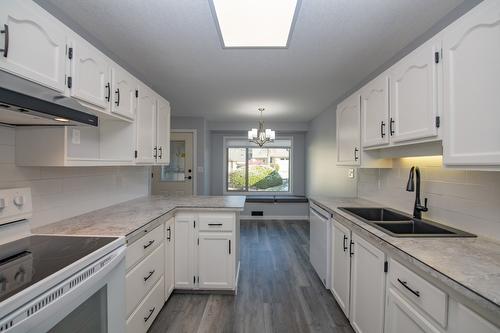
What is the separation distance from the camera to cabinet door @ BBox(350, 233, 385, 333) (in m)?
1.43

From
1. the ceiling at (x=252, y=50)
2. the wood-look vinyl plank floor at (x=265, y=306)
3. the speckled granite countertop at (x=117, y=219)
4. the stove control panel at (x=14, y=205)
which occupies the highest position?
the ceiling at (x=252, y=50)

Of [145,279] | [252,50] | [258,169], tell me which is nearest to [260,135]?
[258,169]

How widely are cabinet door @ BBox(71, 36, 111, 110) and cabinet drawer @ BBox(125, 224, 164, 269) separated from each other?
0.98 meters

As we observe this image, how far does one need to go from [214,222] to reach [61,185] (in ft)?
4.18

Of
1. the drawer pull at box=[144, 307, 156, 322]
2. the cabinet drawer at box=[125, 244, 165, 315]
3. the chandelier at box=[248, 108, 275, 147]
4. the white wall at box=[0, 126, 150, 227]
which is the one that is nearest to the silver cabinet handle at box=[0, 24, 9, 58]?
the white wall at box=[0, 126, 150, 227]

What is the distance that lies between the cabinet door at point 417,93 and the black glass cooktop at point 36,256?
194 centimetres

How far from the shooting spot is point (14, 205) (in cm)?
128

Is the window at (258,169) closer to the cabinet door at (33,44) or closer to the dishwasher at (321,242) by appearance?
the dishwasher at (321,242)

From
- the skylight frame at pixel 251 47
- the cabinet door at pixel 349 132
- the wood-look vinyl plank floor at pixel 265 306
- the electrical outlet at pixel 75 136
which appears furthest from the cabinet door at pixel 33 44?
the cabinet door at pixel 349 132

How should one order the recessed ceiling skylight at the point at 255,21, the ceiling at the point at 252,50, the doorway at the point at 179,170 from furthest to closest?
the doorway at the point at 179,170 → the ceiling at the point at 252,50 → the recessed ceiling skylight at the point at 255,21

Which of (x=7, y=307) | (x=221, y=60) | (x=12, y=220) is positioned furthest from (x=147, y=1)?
(x=7, y=307)

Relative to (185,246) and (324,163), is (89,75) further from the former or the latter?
(324,163)

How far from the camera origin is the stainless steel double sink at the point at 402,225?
146 centimetres

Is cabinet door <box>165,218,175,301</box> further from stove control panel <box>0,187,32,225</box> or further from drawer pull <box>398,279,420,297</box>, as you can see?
drawer pull <box>398,279,420,297</box>
